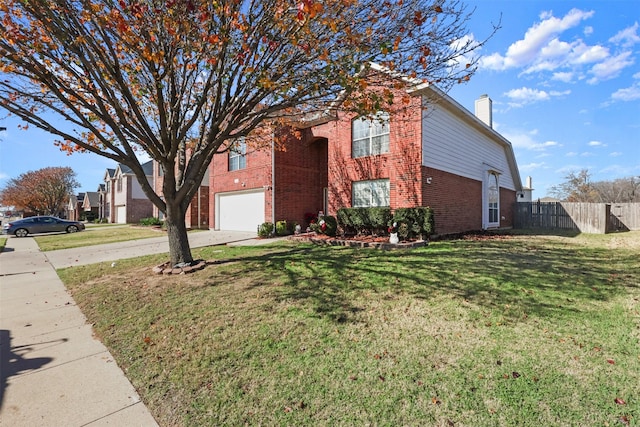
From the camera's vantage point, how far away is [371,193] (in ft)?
39.9

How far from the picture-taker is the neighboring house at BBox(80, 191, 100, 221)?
45.4m

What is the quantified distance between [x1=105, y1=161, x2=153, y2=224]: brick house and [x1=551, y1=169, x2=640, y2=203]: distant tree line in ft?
159

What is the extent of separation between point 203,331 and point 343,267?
3388mm

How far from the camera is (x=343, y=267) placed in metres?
6.65

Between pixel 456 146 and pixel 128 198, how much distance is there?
33.4 m

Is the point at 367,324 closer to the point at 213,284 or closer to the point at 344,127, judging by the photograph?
the point at 213,284

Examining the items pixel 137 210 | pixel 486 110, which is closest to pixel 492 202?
pixel 486 110

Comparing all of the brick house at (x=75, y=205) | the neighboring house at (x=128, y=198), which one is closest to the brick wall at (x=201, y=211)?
the neighboring house at (x=128, y=198)

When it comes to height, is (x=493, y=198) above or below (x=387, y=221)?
above

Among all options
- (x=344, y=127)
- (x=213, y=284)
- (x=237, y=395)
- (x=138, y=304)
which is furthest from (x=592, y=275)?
(x=344, y=127)

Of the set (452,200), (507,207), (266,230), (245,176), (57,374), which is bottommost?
(57,374)

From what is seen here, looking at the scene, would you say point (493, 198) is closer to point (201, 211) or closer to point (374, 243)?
point (374, 243)

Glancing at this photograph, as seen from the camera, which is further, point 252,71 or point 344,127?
point 344,127

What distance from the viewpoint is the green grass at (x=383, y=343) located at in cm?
249
